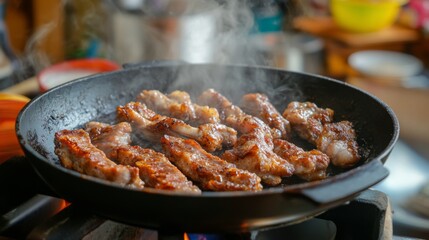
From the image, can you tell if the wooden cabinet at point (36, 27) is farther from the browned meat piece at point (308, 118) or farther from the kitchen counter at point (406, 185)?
the browned meat piece at point (308, 118)

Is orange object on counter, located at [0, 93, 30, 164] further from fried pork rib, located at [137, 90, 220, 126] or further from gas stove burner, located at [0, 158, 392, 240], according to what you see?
fried pork rib, located at [137, 90, 220, 126]

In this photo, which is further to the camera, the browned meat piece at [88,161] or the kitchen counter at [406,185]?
the kitchen counter at [406,185]

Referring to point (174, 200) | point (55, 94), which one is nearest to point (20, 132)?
point (55, 94)

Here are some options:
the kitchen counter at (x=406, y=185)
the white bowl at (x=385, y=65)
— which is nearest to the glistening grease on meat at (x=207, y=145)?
the kitchen counter at (x=406, y=185)

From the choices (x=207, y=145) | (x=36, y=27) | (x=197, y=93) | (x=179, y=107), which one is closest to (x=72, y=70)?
(x=197, y=93)

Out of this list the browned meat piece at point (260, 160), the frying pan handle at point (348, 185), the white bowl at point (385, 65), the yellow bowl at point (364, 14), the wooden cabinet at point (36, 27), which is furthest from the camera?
the wooden cabinet at point (36, 27)

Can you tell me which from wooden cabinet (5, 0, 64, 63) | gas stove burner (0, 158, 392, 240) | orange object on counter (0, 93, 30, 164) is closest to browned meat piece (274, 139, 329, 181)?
gas stove burner (0, 158, 392, 240)

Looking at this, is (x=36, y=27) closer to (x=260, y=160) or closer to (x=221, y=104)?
(x=221, y=104)

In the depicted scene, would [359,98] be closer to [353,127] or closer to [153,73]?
[353,127]
